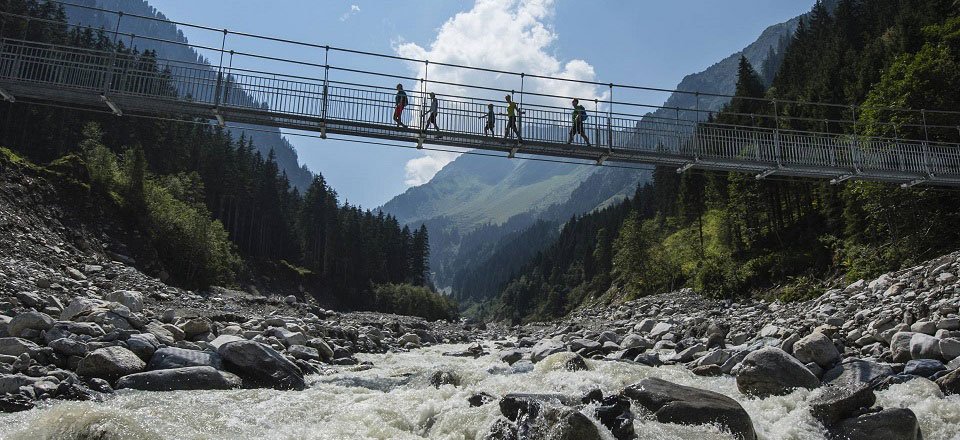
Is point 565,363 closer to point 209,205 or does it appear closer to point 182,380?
point 182,380

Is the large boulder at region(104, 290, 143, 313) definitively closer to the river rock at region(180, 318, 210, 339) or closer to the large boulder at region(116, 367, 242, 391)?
the river rock at region(180, 318, 210, 339)

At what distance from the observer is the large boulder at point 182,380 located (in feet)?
38.9

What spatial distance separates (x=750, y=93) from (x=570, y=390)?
58.7 m

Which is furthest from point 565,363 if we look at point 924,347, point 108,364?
point 108,364

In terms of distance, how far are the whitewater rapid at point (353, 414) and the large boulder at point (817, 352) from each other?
5.68 feet

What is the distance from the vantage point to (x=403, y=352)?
931 inches

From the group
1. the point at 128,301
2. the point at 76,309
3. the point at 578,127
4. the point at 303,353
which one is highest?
Result: the point at 578,127

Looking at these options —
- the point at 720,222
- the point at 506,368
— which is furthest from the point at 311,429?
the point at 720,222

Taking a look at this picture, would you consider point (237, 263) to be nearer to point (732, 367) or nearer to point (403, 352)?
point (403, 352)

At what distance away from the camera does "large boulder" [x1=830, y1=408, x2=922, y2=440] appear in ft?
28.9

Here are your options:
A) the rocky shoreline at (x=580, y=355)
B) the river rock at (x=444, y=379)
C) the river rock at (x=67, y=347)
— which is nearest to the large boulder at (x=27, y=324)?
the rocky shoreline at (x=580, y=355)

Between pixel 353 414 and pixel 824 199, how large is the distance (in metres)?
39.0

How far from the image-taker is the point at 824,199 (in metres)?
40.6

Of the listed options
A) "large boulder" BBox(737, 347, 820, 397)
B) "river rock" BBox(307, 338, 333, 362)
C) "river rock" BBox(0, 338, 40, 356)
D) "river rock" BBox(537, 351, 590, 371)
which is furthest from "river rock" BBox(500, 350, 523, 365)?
"river rock" BBox(0, 338, 40, 356)
